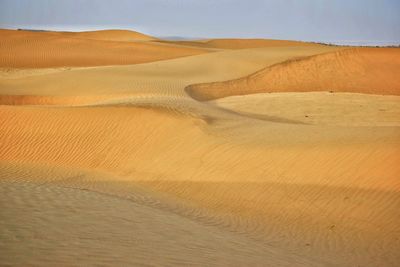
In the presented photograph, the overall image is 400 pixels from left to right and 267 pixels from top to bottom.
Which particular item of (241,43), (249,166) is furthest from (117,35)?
(249,166)

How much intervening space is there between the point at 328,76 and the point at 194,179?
19.1 metres

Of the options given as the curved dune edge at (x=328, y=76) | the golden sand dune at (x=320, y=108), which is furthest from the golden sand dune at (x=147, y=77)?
the golden sand dune at (x=320, y=108)

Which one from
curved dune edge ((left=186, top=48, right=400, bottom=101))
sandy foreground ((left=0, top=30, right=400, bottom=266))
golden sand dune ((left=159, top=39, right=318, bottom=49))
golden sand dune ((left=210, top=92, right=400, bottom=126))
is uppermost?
golden sand dune ((left=159, top=39, right=318, bottom=49))

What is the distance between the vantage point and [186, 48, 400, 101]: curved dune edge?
28016 millimetres

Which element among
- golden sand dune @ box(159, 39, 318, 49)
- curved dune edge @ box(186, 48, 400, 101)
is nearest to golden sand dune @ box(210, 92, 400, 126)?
curved dune edge @ box(186, 48, 400, 101)

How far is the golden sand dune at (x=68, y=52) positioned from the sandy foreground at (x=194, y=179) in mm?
18638

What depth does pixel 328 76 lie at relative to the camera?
29781 millimetres

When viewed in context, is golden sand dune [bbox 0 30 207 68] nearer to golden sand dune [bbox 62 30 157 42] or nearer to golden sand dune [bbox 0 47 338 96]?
golden sand dune [bbox 0 47 338 96]

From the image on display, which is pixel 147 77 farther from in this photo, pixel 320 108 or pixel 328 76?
pixel 320 108

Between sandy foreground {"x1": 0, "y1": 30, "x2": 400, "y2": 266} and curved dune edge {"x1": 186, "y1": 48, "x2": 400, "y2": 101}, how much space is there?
232 cm

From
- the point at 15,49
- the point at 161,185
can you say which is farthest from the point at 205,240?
the point at 15,49

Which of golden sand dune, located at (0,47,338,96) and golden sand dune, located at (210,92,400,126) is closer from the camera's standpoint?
golden sand dune, located at (210,92,400,126)

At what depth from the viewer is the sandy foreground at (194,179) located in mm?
7027

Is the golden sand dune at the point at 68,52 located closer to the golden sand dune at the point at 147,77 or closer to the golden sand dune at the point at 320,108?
the golden sand dune at the point at 147,77
